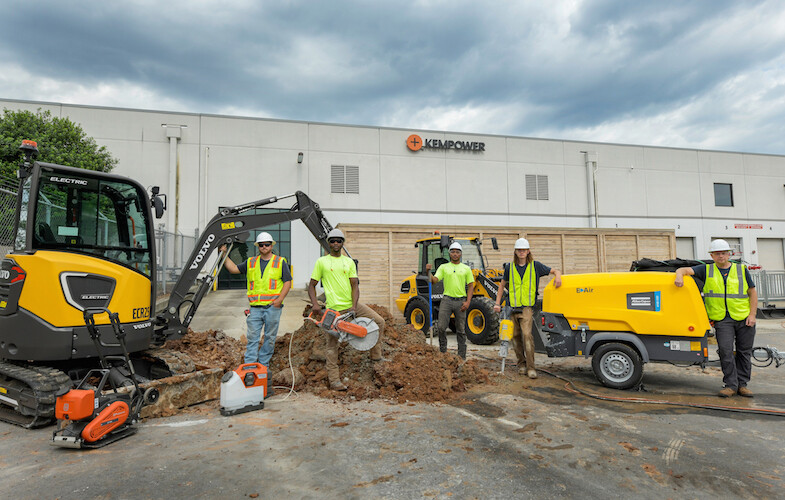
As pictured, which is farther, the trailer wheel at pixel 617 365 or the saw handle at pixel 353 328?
the trailer wheel at pixel 617 365

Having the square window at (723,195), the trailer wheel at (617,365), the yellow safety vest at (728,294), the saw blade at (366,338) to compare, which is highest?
the square window at (723,195)

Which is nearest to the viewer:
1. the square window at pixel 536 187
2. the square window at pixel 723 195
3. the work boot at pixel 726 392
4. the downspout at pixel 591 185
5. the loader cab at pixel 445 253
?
the work boot at pixel 726 392

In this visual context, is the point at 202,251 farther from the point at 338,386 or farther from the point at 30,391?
the point at 338,386

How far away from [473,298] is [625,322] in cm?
438

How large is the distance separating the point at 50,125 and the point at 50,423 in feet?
51.1

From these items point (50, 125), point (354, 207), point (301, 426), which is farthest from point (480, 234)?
point (50, 125)

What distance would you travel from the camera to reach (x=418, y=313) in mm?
11023

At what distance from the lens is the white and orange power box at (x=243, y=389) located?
187 inches

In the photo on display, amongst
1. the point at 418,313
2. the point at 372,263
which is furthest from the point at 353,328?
the point at 372,263

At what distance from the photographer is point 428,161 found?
22.5 metres

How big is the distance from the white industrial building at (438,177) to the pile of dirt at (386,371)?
447 inches

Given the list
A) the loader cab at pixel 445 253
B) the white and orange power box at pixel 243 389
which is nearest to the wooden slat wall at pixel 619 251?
the loader cab at pixel 445 253

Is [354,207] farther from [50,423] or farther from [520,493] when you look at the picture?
[520,493]

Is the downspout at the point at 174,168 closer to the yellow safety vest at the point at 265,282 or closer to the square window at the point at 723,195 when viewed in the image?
the yellow safety vest at the point at 265,282
